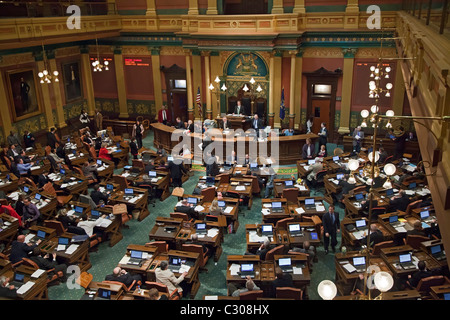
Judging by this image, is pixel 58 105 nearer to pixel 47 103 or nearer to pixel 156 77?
pixel 47 103

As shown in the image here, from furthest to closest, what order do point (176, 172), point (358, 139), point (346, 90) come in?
point (346, 90)
point (358, 139)
point (176, 172)

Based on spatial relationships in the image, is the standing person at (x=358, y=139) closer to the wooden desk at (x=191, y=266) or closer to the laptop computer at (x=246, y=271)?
the laptop computer at (x=246, y=271)

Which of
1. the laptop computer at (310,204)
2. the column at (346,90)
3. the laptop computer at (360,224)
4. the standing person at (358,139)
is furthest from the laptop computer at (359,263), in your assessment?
the column at (346,90)

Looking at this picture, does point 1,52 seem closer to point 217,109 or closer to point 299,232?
point 217,109

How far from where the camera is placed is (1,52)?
56.1 feet

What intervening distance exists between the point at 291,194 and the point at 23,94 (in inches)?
531

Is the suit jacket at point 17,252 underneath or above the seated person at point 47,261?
above

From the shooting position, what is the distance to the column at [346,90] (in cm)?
1820

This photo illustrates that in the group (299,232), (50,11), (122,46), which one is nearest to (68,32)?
(50,11)

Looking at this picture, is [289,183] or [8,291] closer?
[8,291]

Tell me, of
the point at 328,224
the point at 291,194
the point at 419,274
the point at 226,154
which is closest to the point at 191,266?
the point at 328,224

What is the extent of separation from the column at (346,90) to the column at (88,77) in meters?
A: 13.9

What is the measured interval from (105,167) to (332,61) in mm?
11296

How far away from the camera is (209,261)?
35.8 feet
